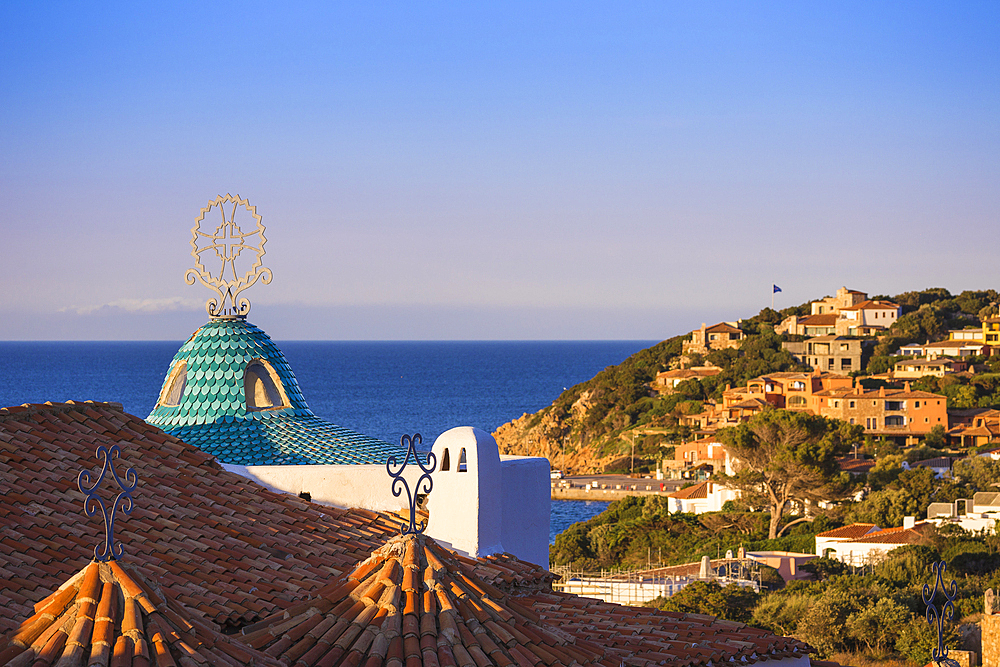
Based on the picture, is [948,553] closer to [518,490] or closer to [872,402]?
[518,490]

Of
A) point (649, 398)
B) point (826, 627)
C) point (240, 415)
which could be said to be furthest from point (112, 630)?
point (649, 398)

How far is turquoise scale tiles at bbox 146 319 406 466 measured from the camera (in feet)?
37.9

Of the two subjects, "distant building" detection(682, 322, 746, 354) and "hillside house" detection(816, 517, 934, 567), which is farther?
"distant building" detection(682, 322, 746, 354)

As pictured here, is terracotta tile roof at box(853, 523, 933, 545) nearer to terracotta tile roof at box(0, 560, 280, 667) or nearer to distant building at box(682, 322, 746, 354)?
terracotta tile roof at box(0, 560, 280, 667)

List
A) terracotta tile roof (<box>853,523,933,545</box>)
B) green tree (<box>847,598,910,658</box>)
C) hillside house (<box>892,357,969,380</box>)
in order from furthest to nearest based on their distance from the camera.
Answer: hillside house (<box>892,357,969,380</box>) → terracotta tile roof (<box>853,523,933,545</box>) → green tree (<box>847,598,910,658</box>)

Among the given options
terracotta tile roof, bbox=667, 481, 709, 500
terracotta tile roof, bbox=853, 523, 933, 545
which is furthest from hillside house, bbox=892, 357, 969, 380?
terracotta tile roof, bbox=853, 523, 933, 545

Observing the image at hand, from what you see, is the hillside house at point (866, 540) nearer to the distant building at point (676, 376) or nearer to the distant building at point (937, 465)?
the distant building at point (937, 465)

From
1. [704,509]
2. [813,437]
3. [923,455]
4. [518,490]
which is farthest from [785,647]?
[923,455]

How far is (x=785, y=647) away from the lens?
8.30m

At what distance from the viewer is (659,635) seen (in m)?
8.16

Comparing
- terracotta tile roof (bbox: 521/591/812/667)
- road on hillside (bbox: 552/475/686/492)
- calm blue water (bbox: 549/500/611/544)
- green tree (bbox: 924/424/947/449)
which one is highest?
terracotta tile roof (bbox: 521/591/812/667)

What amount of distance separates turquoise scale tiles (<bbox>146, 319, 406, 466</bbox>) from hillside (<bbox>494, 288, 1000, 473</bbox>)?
75529mm

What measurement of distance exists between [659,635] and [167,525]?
161 inches

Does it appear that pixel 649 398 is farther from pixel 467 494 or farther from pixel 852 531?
pixel 467 494
